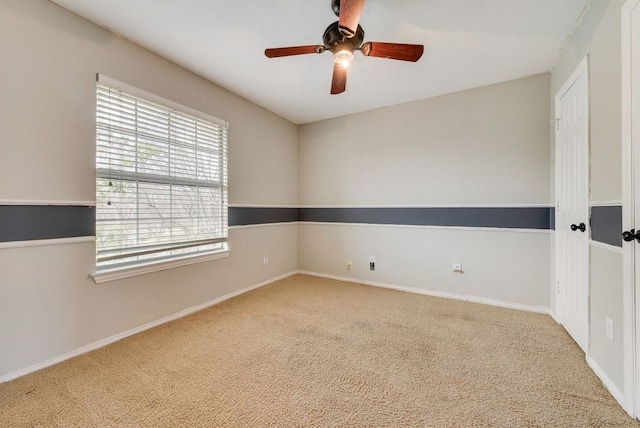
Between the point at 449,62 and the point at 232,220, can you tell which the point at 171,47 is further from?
the point at 449,62

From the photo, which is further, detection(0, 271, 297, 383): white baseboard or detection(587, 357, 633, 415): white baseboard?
detection(0, 271, 297, 383): white baseboard

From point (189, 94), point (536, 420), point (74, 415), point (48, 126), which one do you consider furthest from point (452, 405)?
point (189, 94)

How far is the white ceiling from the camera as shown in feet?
5.82

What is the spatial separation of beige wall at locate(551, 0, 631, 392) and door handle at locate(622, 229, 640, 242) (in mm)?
174

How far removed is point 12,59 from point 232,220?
199 cm

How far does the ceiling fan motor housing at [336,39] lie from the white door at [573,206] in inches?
62.2

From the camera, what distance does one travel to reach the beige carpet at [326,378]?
4.34 feet

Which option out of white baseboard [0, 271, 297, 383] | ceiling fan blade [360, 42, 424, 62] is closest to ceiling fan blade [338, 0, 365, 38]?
ceiling fan blade [360, 42, 424, 62]

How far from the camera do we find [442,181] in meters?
3.14

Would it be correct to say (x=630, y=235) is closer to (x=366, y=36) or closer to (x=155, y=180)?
(x=366, y=36)

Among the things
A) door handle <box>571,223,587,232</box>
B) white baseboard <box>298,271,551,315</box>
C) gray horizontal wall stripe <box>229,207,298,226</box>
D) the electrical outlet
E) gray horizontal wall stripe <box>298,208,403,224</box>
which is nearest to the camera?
the electrical outlet

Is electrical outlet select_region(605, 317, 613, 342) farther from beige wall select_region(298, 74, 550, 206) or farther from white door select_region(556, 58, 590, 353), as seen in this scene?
beige wall select_region(298, 74, 550, 206)

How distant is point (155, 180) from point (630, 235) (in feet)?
10.5

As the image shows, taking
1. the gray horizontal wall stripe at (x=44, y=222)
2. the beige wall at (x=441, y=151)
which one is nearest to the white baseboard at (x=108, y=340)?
the gray horizontal wall stripe at (x=44, y=222)
